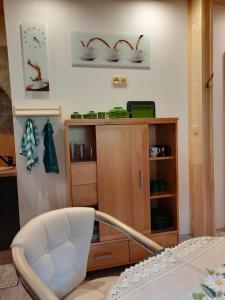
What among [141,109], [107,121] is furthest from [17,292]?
[141,109]

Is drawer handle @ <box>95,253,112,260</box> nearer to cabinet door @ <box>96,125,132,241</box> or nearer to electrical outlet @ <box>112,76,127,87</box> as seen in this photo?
cabinet door @ <box>96,125,132,241</box>

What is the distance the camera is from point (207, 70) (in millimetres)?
2689

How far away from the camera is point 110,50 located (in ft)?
8.41

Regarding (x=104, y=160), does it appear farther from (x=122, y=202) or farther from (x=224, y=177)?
(x=224, y=177)

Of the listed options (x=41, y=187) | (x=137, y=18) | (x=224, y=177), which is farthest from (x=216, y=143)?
(x=41, y=187)

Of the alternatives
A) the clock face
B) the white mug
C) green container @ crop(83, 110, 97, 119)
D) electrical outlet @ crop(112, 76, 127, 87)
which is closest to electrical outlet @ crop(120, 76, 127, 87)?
electrical outlet @ crop(112, 76, 127, 87)

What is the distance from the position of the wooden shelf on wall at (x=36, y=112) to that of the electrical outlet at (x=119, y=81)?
25.3 inches

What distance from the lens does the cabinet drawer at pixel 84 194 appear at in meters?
2.21

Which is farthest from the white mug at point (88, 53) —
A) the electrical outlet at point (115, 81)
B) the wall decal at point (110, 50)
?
the electrical outlet at point (115, 81)

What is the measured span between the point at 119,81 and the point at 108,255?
5.63 ft

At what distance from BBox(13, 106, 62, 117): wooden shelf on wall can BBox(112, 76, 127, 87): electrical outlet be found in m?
0.64

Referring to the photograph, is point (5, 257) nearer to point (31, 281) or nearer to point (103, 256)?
point (103, 256)

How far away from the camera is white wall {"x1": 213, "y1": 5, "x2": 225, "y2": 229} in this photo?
2.87 metres

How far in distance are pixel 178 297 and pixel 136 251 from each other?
1551 millimetres
